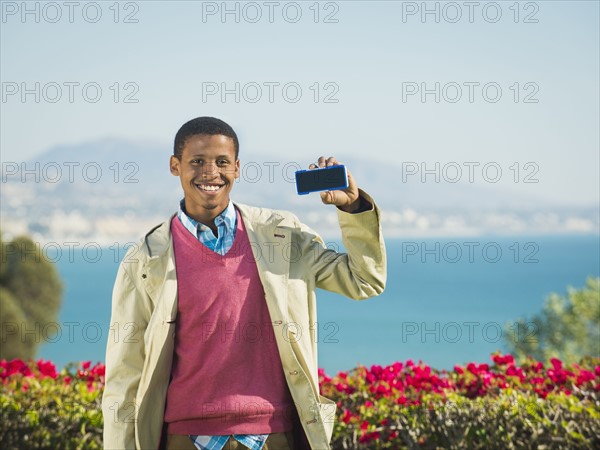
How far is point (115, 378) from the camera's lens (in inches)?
108

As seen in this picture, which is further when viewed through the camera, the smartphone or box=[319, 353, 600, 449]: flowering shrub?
box=[319, 353, 600, 449]: flowering shrub

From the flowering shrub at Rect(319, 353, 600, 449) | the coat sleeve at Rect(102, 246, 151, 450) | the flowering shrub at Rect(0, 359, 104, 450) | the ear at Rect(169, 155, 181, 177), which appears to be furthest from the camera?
the flowering shrub at Rect(0, 359, 104, 450)

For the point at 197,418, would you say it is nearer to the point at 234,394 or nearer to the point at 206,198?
the point at 234,394

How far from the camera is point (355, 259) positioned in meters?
2.74

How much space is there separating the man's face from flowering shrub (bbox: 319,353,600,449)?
2113mm

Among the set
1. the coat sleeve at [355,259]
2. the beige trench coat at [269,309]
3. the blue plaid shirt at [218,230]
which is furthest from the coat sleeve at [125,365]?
the coat sleeve at [355,259]

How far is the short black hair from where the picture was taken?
2.76 m

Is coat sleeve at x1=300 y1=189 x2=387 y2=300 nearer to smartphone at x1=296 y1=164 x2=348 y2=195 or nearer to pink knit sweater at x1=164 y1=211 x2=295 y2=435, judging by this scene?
smartphone at x1=296 y1=164 x2=348 y2=195

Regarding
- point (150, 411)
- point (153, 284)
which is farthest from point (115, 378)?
point (153, 284)

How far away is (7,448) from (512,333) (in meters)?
14.3

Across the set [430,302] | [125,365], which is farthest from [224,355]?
[430,302]

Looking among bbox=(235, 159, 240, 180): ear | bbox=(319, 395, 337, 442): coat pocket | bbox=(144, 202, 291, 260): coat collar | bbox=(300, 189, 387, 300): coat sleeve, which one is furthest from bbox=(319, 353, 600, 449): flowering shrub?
bbox=(235, 159, 240, 180): ear

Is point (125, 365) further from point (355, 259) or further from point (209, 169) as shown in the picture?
point (355, 259)

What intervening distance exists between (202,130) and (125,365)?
82 cm
